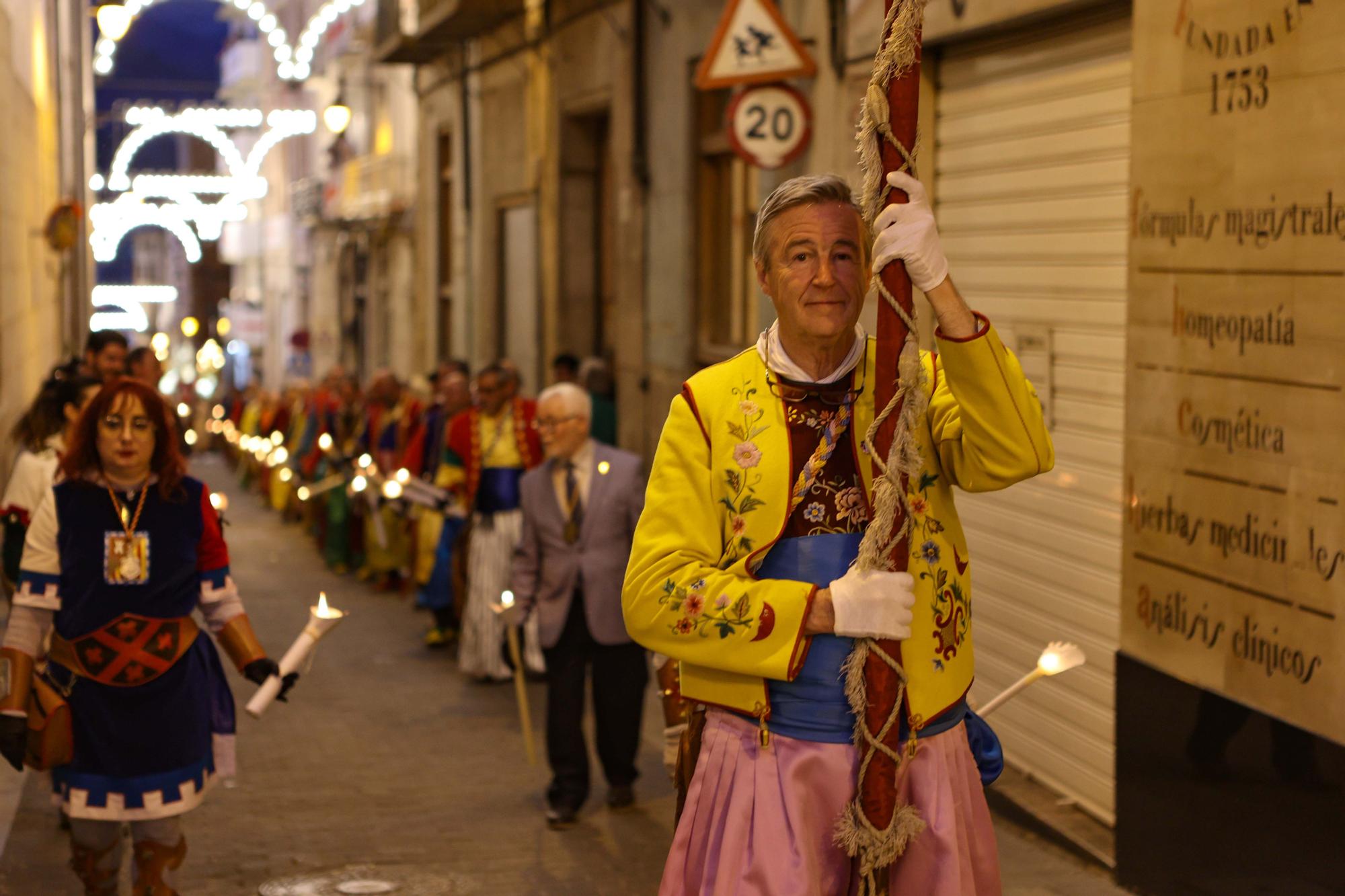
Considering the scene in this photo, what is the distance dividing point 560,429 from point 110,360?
11.0 ft

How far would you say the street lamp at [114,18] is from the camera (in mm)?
20234

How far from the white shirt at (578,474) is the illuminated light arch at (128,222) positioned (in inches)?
1462

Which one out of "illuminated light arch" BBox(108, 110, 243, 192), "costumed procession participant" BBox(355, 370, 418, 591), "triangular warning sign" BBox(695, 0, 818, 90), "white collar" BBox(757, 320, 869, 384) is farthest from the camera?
"illuminated light arch" BBox(108, 110, 243, 192)

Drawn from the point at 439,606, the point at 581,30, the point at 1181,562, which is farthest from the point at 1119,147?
the point at 581,30

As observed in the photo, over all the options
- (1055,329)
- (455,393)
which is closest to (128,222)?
(455,393)

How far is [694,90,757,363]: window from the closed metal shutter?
197 inches

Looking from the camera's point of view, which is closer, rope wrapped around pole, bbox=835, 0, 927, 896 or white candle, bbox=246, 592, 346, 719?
rope wrapped around pole, bbox=835, 0, 927, 896

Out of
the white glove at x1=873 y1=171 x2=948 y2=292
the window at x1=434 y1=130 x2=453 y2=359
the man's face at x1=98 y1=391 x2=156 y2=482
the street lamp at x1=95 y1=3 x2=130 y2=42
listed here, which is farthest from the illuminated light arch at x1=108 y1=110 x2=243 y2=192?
the white glove at x1=873 y1=171 x2=948 y2=292

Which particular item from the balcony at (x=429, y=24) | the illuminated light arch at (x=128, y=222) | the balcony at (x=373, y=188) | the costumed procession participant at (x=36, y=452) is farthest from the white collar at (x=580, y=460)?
the illuminated light arch at (x=128, y=222)

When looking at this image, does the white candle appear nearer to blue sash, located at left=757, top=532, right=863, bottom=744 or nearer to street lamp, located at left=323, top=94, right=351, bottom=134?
blue sash, located at left=757, top=532, right=863, bottom=744

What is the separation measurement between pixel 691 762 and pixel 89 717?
2.76 metres

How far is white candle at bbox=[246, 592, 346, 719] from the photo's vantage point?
18.8ft

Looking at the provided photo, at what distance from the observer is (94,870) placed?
6238mm

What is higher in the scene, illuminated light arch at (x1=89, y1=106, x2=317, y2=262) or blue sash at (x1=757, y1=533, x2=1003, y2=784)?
illuminated light arch at (x1=89, y1=106, x2=317, y2=262)
